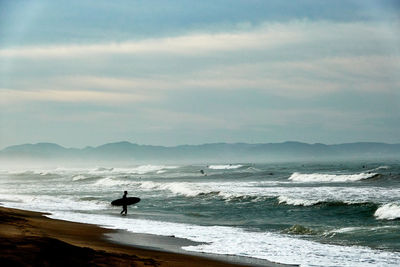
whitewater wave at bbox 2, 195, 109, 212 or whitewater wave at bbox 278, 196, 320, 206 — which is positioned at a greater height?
whitewater wave at bbox 278, 196, 320, 206

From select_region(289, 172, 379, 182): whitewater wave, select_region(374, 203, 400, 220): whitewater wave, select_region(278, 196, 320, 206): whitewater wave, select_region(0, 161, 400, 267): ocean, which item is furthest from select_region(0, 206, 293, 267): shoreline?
select_region(289, 172, 379, 182): whitewater wave

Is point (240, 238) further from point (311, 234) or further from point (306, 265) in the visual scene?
point (306, 265)

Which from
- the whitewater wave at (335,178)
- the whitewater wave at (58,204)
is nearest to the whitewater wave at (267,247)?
the whitewater wave at (58,204)

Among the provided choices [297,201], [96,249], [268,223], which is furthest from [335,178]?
[96,249]

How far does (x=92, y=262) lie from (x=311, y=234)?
387 inches

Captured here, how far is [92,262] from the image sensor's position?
33.6 ft

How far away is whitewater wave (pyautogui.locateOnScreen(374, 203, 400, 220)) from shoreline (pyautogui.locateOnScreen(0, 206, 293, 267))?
959cm

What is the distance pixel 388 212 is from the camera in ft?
73.5

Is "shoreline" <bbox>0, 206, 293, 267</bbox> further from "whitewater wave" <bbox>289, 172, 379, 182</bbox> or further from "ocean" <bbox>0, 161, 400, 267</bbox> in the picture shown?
"whitewater wave" <bbox>289, 172, 379, 182</bbox>

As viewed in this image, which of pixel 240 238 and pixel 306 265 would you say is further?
pixel 240 238

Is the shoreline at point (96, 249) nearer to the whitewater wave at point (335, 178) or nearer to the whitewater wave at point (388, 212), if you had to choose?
the whitewater wave at point (388, 212)

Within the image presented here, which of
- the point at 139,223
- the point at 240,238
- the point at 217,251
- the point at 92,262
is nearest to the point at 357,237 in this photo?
the point at 240,238

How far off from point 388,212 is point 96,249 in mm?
13928

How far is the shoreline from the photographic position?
32.7ft
